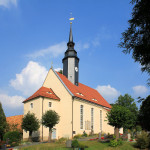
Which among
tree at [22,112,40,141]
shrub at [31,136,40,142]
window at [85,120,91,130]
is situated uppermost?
tree at [22,112,40,141]

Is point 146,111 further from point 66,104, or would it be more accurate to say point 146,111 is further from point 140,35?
point 140,35

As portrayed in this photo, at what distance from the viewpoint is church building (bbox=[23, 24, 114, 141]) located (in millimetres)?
31016

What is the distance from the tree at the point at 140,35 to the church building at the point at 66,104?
1785 centimetres

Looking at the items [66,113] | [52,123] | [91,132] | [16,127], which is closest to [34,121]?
[52,123]

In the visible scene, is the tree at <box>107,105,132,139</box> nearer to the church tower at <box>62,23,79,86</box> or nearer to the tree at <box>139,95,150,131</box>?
the tree at <box>139,95,150,131</box>

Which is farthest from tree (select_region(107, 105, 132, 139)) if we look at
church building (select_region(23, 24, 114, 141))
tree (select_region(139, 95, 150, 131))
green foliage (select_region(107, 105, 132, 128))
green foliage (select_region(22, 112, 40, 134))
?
green foliage (select_region(22, 112, 40, 134))

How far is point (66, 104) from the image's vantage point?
3288cm

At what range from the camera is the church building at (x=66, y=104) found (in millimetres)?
31016

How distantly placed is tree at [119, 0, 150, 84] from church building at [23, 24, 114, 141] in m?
17.8

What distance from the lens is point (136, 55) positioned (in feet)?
52.1

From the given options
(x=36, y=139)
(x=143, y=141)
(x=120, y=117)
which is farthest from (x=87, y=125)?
(x=143, y=141)

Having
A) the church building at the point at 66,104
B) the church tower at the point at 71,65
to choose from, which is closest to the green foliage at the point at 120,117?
the church building at the point at 66,104

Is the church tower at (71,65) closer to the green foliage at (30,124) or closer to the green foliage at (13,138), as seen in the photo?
the green foliage at (30,124)

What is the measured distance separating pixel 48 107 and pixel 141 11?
2174 centimetres
